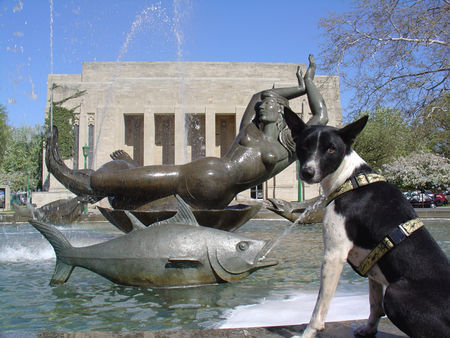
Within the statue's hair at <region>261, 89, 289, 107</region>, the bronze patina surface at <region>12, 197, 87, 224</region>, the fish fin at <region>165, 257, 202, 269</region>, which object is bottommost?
the fish fin at <region>165, 257, 202, 269</region>

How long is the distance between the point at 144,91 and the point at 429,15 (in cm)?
3046

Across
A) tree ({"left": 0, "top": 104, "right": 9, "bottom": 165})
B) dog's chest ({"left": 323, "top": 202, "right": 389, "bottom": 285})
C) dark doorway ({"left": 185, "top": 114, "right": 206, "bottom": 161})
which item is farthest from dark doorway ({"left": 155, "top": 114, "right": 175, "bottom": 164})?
dog's chest ({"left": 323, "top": 202, "right": 389, "bottom": 285})

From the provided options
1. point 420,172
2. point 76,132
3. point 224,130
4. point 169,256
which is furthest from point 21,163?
point 169,256

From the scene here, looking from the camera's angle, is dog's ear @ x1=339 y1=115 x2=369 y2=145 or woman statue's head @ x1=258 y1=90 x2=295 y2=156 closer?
dog's ear @ x1=339 y1=115 x2=369 y2=145

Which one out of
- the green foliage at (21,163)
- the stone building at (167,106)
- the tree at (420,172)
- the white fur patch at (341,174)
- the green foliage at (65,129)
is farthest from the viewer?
the green foliage at (21,163)

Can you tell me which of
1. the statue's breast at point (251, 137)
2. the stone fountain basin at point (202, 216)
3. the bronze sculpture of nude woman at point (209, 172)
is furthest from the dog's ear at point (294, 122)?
the statue's breast at point (251, 137)

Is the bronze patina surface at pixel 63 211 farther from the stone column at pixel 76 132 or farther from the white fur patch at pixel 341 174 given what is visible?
the stone column at pixel 76 132

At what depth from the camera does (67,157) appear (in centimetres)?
3741

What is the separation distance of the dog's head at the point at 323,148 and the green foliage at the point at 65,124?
37934 mm

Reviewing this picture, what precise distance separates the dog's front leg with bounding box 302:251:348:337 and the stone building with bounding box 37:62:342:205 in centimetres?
3411

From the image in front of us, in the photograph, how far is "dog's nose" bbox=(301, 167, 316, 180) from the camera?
1.96 meters

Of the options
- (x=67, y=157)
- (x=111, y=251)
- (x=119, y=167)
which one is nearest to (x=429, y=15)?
(x=119, y=167)

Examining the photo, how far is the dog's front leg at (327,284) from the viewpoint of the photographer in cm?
193

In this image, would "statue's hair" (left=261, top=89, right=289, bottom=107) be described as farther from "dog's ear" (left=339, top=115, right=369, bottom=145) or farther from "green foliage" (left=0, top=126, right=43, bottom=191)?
"green foliage" (left=0, top=126, right=43, bottom=191)
